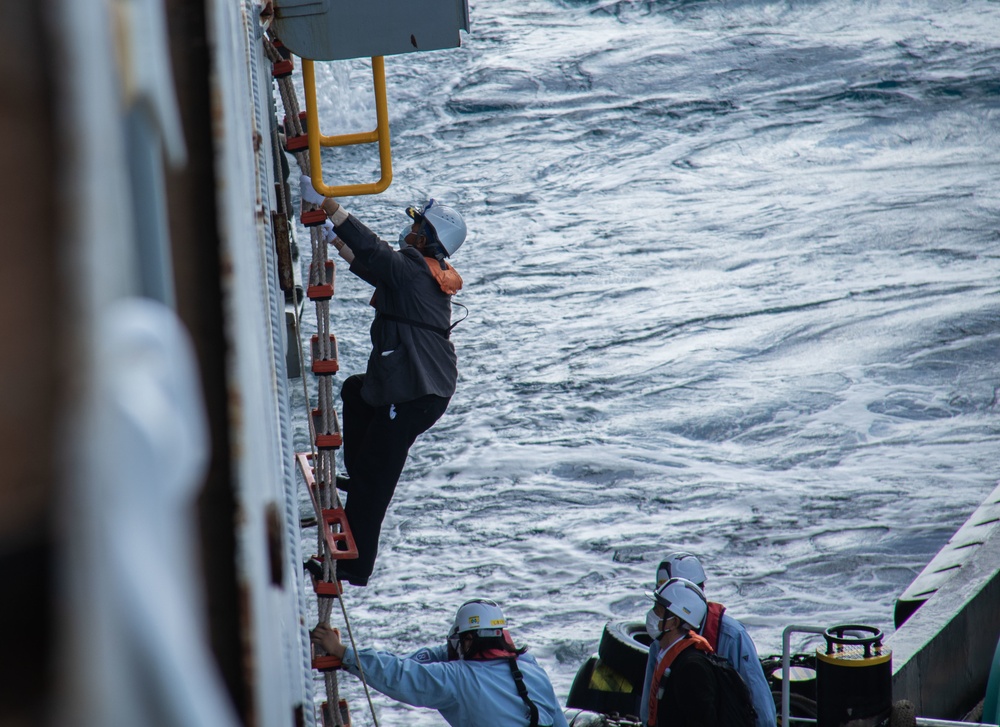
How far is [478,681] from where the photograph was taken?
5.19m

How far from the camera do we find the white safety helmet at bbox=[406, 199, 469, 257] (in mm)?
5711

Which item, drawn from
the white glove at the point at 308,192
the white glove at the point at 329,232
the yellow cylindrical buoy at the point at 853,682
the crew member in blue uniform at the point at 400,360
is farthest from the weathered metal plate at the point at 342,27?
the yellow cylindrical buoy at the point at 853,682

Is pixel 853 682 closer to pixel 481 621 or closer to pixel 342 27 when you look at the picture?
pixel 481 621

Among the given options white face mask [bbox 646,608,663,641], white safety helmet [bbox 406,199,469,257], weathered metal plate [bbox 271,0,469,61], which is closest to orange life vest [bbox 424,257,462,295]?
white safety helmet [bbox 406,199,469,257]

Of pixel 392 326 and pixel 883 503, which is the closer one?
pixel 392 326

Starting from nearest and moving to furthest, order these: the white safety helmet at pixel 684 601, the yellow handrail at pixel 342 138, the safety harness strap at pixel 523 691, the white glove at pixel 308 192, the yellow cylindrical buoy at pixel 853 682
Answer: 1. the yellow handrail at pixel 342 138
2. the white glove at pixel 308 192
3. the safety harness strap at pixel 523 691
4. the white safety helmet at pixel 684 601
5. the yellow cylindrical buoy at pixel 853 682

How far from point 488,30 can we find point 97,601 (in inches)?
1335

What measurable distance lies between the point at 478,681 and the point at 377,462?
117 cm

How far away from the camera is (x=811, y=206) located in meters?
23.9

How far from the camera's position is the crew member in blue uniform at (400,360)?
5.58 m

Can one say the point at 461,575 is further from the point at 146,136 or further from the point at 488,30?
the point at 488,30

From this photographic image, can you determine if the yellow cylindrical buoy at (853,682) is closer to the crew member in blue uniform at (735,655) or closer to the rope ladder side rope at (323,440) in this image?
the crew member in blue uniform at (735,655)

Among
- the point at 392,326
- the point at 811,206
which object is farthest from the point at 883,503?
the point at 811,206

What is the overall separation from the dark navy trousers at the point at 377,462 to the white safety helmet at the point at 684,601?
1363mm
